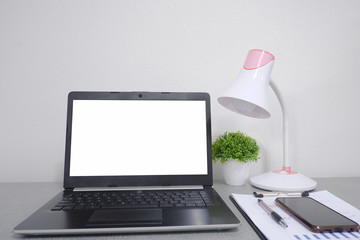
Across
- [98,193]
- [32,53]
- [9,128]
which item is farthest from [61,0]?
[98,193]

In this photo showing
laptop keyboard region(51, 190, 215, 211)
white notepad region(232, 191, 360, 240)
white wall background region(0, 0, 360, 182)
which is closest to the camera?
white notepad region(232, 191, 360, 240)

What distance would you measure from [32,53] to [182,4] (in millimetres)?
573

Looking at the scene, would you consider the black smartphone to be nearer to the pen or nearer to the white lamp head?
the pen

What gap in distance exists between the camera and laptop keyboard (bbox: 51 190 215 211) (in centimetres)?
60

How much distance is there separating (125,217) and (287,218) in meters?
0.34

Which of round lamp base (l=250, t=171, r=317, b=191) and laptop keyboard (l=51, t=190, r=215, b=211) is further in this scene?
→ round lamp base (l=250, t=171, r=317, b=191)

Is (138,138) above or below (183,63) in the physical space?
below

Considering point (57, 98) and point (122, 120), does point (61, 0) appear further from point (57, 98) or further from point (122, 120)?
point (122, 120)

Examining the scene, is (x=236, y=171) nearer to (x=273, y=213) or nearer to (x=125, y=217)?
(x=273, y=213)

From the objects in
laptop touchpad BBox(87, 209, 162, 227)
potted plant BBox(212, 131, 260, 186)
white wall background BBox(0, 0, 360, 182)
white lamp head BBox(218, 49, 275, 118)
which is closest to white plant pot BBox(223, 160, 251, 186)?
potted plant BBox(212, 131, 260, 186)

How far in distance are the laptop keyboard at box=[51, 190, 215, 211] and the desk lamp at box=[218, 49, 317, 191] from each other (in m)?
0.24

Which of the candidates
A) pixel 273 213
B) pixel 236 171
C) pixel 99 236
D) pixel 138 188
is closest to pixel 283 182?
pixel 236 171

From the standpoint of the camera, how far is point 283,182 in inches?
30.5

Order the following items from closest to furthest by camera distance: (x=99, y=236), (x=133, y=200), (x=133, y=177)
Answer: (x=99, y=236) → (x=133, y=200) → (x=133, y=177)
